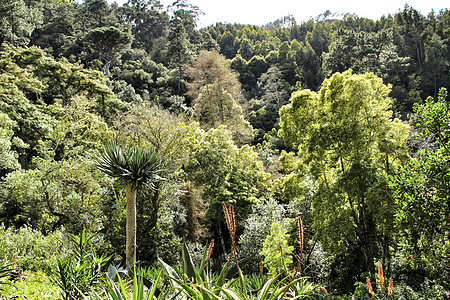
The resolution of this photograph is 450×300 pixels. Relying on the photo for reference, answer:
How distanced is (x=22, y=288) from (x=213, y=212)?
1076cm

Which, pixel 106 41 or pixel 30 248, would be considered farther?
pixel 106 41

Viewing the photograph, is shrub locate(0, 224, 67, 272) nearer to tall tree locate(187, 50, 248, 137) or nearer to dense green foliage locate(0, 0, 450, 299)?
dense green foliage locate(0, 0, 450, 299)

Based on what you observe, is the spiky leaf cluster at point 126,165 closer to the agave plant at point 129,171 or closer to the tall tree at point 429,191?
the agave plant at point 129,171

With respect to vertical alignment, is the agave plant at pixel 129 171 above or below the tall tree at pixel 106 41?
below

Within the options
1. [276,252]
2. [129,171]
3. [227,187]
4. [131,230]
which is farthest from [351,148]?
[227,187]

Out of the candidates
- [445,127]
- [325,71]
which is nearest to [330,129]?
[445,127]

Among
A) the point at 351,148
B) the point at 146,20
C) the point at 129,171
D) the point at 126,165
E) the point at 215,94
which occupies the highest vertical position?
the point at 146,20

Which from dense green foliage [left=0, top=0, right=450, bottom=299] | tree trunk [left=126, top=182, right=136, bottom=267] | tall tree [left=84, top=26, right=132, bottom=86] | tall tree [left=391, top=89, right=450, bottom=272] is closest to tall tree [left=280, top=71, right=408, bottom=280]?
dense green foliage [left=0, top=0, right=450, bottom=299]

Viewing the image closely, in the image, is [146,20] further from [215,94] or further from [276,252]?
[276,252]

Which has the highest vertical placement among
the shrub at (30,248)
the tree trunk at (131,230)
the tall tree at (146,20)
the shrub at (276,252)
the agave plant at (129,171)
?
the tall tree at (146,20)

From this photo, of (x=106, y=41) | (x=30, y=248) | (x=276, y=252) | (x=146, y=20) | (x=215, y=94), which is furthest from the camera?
(x=146, y=20)

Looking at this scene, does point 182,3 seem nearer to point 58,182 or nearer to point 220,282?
point 58,182

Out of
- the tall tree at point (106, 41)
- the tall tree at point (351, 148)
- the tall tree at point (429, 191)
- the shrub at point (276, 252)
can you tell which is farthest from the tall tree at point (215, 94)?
the tall tree at point (429, 191)

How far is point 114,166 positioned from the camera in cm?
668
